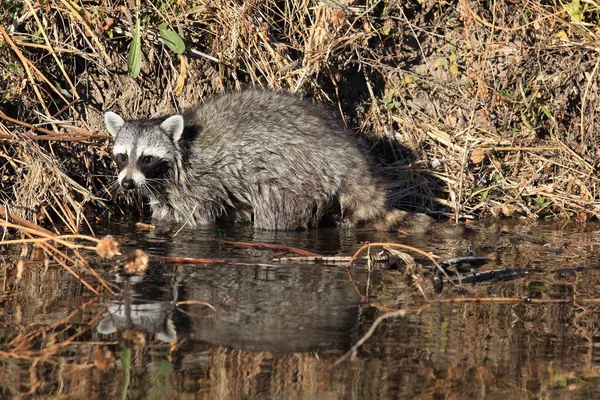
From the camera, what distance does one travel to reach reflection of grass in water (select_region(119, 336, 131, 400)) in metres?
2.98

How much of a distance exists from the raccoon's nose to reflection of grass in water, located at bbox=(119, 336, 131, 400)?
270cm

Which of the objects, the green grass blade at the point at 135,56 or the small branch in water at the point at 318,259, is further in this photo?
the green grass blade at the point at 135,56

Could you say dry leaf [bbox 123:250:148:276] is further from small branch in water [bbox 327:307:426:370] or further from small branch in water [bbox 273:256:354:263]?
small branch in water [bbox 327:307:426:370]

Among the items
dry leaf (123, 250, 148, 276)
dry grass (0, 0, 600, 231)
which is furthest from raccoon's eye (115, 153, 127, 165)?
dry leaf (123, 250, 148, 276)

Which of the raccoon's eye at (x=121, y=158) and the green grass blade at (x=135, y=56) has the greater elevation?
the green grass blade at (x=135, y=56)

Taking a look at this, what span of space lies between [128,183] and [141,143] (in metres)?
0.32

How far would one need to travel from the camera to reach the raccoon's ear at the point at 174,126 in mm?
6141

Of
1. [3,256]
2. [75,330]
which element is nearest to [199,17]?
[3,256]

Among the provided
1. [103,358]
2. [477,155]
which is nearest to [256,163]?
[477,155]

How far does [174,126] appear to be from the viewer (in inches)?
244

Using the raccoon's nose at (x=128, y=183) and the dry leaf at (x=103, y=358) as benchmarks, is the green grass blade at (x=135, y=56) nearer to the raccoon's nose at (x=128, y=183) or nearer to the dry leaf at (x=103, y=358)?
the raccoon's nose at (x=128, y=183)

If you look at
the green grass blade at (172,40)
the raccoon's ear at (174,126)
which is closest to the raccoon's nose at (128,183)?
the raccoon's ear at (174,126)

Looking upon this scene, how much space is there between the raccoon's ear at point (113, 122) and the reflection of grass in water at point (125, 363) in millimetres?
2986

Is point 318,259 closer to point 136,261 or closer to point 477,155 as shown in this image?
point 136,261
